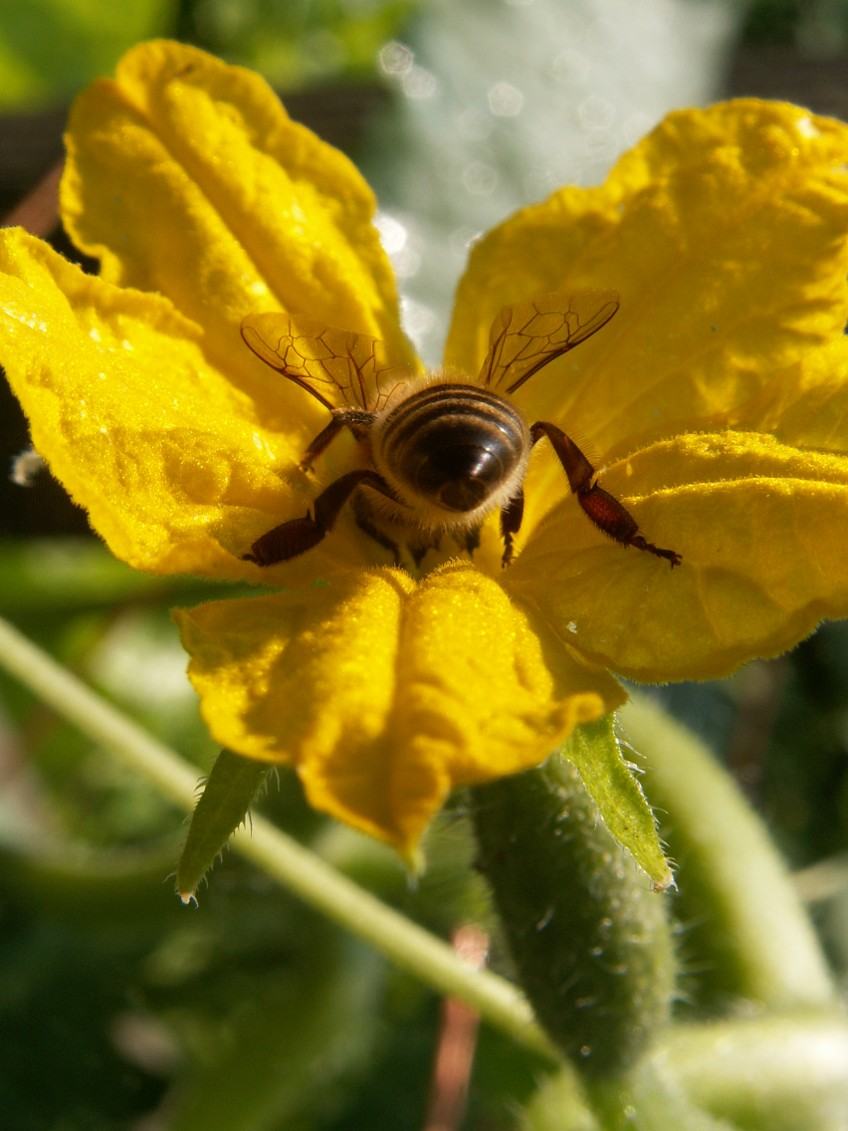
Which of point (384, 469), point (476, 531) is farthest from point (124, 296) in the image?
point (476, 531)

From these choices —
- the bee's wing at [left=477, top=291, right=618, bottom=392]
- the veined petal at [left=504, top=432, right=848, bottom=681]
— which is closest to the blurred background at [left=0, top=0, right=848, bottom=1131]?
the veined petal at [left=504, top=432, right=848, bottom=681]

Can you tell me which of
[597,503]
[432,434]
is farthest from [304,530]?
[597,503]

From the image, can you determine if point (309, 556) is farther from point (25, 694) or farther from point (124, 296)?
point (25, 694)

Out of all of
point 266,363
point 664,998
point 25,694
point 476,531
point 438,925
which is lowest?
point 25,694

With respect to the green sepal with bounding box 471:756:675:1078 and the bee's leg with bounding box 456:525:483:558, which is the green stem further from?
the bee's leg with bounding box 456:525:483:558

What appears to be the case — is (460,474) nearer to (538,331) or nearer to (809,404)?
(538,331)

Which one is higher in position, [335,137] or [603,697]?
[603,697]

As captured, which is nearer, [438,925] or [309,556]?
[309,556]
